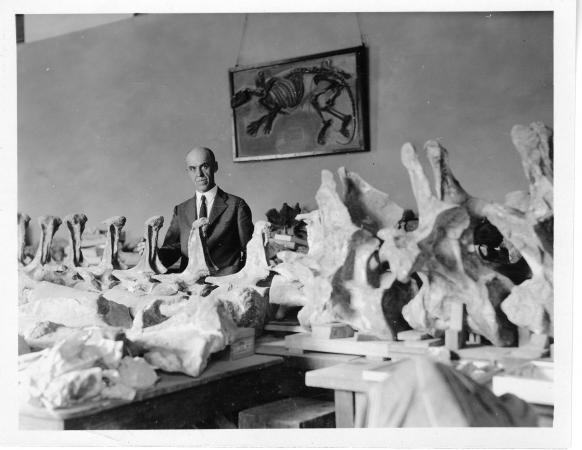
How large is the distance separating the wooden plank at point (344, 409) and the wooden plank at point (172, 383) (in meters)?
0.40

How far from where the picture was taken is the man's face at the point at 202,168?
3861mm

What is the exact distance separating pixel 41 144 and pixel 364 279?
90.8 inches

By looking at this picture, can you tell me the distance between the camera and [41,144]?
4.51 m

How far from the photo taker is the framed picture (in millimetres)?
4098

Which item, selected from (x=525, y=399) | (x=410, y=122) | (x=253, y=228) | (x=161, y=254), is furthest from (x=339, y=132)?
(x=525, y=399)

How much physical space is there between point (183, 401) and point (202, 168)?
53.8 inches

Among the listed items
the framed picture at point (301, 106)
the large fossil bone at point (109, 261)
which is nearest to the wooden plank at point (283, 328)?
the large fossil bone at point (109, 261)

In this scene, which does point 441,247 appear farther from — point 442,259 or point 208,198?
point 208,198

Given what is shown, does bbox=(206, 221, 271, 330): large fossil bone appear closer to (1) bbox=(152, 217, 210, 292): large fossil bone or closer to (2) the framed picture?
(1) bbox=(152, 217, 210, 292): large fossil bone

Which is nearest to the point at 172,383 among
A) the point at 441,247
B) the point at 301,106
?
the point at 441,247

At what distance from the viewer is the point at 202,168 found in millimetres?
3861

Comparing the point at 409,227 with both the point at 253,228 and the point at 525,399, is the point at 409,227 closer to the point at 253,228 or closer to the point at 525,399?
the point at 253,228

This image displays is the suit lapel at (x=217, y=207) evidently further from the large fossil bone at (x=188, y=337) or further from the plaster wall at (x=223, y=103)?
the large fossil bone at (x=188, y=337)

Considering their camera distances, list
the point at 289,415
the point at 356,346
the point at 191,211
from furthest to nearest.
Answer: the point at 191,211
the point at 356,346
the point at 289,415
